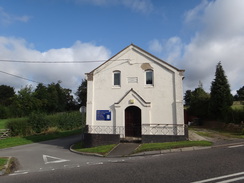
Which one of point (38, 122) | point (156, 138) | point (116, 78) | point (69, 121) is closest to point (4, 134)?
point (38, 122)

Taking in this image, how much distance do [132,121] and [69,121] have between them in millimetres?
20233

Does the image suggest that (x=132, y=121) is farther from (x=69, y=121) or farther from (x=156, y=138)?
(x=69, y=121)

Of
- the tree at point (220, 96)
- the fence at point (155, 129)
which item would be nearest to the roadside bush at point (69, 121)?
the fence at point (155, 129)

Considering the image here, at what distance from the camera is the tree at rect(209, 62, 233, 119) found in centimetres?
3000

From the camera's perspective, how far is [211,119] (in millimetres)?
32531

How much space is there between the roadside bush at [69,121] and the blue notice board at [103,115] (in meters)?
17.4

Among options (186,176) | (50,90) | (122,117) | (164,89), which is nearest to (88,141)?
(122,117)

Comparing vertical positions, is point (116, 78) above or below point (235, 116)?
above

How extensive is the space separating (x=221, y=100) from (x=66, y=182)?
29.0 meters

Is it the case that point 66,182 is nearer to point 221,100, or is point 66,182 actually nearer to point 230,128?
point 230,128

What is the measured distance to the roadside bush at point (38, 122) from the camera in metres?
27.4

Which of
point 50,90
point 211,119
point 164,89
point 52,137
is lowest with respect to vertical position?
point 52,137

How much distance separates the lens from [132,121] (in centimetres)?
1644

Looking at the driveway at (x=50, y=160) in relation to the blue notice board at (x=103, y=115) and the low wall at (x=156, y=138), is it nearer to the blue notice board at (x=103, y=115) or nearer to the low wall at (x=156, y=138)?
the blue notice board at (x=103, y=115)
